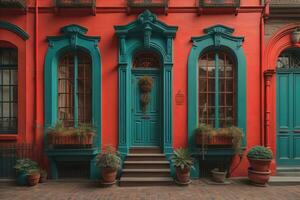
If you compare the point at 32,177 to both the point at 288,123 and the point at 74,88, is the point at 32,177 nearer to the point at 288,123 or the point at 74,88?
the point at 74,88

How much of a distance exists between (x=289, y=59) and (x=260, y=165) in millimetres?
3724

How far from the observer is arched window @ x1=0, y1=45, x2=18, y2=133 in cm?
841

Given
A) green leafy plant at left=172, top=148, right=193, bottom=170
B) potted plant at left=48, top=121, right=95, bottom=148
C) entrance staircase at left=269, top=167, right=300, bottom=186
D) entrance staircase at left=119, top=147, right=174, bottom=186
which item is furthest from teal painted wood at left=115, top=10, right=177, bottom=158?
entrance staircase at left=269, top=167, right=300, bottom=186

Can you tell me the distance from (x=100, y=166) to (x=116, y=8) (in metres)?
4.82

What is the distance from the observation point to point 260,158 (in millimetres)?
7195

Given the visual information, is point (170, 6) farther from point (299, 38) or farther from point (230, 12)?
point (299, 38)

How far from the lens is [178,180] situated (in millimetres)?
7344

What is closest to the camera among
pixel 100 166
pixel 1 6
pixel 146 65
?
pixel 100 166

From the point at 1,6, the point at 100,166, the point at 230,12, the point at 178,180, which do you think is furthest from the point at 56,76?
the point at 230,12

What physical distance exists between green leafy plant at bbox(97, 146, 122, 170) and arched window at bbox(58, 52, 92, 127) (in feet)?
4.85

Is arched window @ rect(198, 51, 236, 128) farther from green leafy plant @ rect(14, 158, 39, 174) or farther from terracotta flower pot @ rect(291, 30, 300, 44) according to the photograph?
green leafy plant @ rect(14, 158, 39, 174)

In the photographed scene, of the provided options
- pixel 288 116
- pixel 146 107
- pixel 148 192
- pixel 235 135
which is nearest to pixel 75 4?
pixel 146 107

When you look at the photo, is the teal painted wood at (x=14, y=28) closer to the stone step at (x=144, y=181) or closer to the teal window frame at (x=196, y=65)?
the teal window frame at (x=196, y=65)

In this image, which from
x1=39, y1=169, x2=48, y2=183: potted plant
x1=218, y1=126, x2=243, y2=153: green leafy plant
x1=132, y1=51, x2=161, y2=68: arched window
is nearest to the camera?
x1=218, y1=126, x2=243, y2=153: green leafy plant
